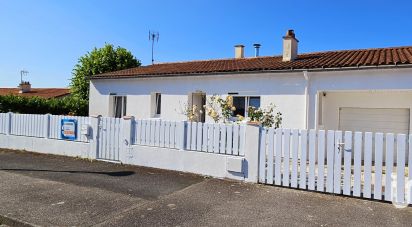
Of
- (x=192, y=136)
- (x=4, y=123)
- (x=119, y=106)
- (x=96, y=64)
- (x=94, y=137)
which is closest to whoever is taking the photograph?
(x=192, y=136)

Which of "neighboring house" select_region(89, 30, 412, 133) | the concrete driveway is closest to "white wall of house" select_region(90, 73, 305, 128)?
"neighboring house" select_region(89, 30, 412, 133)

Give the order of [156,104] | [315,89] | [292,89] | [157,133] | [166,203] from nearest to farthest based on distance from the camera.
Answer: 1. [166,203]
2. [157,133]
3. [315,89]
4. [292,89]
5. [156,104]

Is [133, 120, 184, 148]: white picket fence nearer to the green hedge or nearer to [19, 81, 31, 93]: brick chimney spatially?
the green hedge

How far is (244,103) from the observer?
12117 millimetres

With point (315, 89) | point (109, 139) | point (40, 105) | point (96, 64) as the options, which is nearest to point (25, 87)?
point (96, 64)

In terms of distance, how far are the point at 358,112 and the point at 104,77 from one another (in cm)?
1114

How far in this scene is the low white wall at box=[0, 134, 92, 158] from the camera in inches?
398

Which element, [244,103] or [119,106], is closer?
[244,103]

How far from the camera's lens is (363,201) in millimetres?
5926

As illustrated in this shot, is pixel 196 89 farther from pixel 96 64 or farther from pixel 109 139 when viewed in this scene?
pixel 96 64

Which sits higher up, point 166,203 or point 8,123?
point 8,123

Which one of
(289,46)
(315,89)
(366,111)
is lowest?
(366,111)

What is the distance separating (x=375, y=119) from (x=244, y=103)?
4.44 m

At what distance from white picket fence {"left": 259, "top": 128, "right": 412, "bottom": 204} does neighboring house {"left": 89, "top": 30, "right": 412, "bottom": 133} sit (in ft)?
11.8
